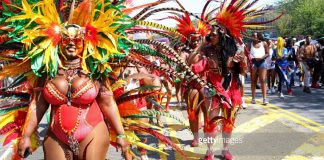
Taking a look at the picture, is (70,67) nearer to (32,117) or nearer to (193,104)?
(32,117)

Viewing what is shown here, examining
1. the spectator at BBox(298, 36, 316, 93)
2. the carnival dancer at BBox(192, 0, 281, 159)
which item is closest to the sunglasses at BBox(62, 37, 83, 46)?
the carnival dancer at BBox(192, 0, 281, 159)

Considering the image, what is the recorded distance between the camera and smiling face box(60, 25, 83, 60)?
340cm

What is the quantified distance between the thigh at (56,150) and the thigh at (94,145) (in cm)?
10

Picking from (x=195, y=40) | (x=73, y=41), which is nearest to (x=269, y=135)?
(x=195, y=40)

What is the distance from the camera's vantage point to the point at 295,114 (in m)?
9.85

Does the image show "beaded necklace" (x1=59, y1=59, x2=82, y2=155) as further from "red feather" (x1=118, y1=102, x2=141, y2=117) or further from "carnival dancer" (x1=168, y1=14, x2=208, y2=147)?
"carnival dancer" (x1=168, y1=14, x2=208, y2=147)

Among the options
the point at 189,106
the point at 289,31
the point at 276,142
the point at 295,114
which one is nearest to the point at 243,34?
the point at 189,106

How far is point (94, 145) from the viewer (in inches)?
135

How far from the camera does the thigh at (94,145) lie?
11.2ft

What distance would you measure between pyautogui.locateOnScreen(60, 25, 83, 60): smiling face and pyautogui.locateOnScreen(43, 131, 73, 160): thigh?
685 mm

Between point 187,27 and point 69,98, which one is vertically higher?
point 187,27

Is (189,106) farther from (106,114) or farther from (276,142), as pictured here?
(106,114)

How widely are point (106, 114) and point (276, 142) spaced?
162 inches

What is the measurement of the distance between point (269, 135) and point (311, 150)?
1219 mm
